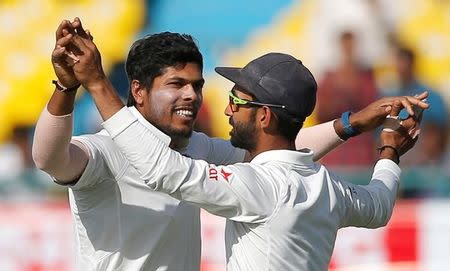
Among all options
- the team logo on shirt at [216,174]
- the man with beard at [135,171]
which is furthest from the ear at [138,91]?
the team logo on shirt at [216,174]

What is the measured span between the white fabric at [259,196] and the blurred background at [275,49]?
4396 mm

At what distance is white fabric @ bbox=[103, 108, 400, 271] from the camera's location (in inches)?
147

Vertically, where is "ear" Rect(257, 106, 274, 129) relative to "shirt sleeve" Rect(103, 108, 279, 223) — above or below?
above

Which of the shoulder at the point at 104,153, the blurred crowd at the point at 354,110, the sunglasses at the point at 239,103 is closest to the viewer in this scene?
the sunglasses at the point at 239,103

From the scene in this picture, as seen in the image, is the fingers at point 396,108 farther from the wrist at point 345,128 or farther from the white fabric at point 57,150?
the white fabric at point 57,150

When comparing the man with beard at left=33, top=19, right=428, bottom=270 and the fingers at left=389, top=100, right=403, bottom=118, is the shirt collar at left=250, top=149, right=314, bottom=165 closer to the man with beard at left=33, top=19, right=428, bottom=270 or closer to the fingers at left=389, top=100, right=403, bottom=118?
the man with beard at left=33, top=19, right=428, bottom=270

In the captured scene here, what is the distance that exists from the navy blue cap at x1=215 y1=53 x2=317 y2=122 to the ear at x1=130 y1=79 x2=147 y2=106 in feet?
1.44

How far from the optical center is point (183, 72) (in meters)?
4.28

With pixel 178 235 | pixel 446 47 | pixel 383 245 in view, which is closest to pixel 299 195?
pixel 178 235

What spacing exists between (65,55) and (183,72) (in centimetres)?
68

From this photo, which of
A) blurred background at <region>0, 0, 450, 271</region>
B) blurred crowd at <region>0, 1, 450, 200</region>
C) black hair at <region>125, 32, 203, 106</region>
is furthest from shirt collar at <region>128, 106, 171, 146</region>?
blurred crowd at <region>0, 1, 450, 200</region>

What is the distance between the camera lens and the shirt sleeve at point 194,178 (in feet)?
12.2

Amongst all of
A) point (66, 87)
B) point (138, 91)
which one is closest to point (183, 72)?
point (138, 91)

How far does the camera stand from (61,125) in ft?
12.9
